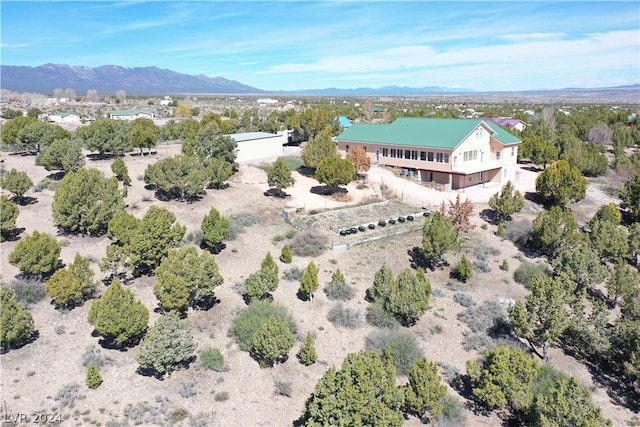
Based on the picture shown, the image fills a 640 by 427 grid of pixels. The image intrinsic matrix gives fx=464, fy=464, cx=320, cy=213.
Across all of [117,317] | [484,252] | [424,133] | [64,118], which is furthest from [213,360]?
[64,118]

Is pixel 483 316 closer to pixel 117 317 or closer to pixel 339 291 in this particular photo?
pixel 339 291

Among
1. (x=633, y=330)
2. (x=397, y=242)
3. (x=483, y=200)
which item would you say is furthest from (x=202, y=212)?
(x=633, y=330)

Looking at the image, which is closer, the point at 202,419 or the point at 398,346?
the point at 202,419

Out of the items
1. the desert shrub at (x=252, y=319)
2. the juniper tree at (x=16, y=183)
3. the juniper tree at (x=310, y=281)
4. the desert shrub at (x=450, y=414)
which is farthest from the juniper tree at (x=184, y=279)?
the juniper tree at (x=16, y=183)

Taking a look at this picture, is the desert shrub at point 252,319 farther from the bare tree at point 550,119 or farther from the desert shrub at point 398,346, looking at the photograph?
the bare tree at point 550,119

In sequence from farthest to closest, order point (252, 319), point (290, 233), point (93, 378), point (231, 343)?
point (290, 233) < point (252, 319) < point (231, 343) < point (93, 378)

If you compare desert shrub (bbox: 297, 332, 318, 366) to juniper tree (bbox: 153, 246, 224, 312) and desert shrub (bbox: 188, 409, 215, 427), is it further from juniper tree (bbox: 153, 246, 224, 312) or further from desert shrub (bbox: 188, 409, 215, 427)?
juniper tree (bbox: 153, 246, 224, 312)

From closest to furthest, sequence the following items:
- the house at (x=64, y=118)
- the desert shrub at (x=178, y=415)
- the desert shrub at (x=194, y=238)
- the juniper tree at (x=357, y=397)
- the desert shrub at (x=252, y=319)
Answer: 1. the juniper tree at (x=357, y=397)
2. the desert shrub at (x=178, y=415)
3. the desert shrub at (x=252, y=319)
4. the desert shrub at (x=194, y=238)
5. the house at (x=64, y=118)
